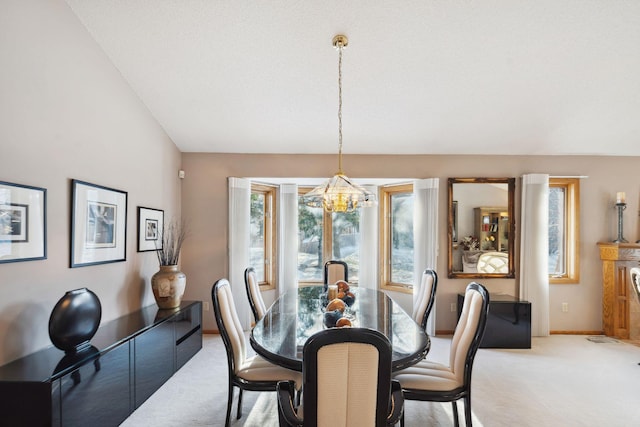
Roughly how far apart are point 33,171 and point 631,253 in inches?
245

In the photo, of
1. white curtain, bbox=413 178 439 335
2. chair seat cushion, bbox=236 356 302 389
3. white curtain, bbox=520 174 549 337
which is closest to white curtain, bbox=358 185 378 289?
white curtain, bbox=413 178 439 335

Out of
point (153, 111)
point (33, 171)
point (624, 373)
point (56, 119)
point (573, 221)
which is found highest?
point (153, 111)

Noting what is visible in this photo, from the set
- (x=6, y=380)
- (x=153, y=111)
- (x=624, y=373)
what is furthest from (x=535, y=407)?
(x=153, y=111)

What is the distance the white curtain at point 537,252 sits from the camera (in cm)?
431

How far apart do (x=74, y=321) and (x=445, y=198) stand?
4.10m

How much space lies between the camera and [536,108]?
3.57 meters

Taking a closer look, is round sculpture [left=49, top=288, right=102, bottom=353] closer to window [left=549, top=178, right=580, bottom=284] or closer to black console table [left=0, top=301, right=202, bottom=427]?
black console table [left=0, top=301, right=202, bottom=427]

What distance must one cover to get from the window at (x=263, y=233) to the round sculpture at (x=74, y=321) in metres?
2.74

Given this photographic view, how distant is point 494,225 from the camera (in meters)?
4.47

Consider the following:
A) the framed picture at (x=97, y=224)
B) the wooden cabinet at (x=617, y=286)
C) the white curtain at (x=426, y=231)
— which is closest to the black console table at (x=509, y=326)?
the white curtain at (x=426, y=231)

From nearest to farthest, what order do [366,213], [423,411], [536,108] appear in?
[423,411] < [536,108] < [366,213]

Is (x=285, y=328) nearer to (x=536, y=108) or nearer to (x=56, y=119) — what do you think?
(x=56, y=119)

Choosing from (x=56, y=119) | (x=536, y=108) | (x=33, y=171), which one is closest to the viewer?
(x=33, y=171)

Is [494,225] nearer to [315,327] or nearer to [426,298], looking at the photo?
[426,298]
